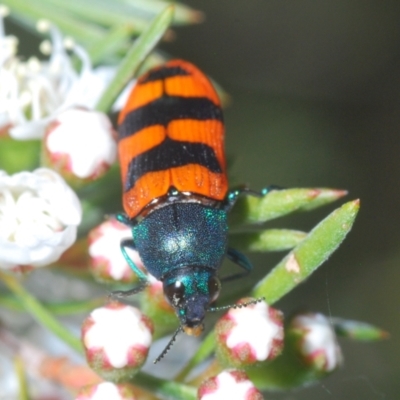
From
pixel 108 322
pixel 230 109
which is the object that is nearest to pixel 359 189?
pixel 230 109

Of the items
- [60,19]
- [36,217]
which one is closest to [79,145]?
[36,217]

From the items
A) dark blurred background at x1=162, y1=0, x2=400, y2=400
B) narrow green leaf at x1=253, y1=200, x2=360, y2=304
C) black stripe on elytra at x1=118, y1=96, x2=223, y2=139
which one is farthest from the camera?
dark blurred background at x1=162, y1=0, x2=400, y2=400

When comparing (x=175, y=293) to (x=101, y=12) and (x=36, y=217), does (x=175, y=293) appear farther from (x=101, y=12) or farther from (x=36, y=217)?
(x=101, y=12)

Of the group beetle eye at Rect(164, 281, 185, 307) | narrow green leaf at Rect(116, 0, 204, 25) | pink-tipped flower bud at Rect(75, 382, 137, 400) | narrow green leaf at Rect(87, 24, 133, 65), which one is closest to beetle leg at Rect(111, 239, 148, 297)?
beetle eye at Rect(164, 281, 185, 307)

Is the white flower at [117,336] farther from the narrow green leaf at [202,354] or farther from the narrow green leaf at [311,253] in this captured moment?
the narrow green leaf at [311,253]

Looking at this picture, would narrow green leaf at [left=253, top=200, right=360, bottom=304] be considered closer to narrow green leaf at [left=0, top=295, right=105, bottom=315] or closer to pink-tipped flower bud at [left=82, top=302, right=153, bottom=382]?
pink-tipped flower bud at [left=82, top=302, right=153, bottom=382]

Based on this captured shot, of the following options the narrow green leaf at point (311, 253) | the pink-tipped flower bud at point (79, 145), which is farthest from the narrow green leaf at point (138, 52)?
the narrow green leaf at point (311, 253)
